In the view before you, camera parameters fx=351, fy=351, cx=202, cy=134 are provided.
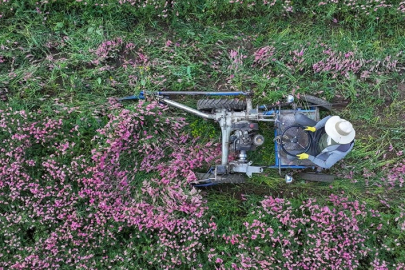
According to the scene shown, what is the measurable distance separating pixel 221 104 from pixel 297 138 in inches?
52.8

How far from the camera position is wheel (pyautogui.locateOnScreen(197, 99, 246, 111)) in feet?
19.1

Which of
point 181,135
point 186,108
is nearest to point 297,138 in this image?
point 186,108

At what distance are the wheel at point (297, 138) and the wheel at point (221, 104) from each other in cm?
87

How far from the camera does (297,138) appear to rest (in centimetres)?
→ 550

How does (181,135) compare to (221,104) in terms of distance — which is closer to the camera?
(221,104)

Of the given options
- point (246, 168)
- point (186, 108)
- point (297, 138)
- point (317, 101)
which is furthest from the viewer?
point (317, 101)

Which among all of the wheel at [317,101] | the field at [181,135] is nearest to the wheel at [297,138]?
the field at [181,135]

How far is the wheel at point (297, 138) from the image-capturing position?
5496mm

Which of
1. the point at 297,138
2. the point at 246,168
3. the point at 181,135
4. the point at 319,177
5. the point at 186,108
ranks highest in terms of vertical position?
the point at 186,108

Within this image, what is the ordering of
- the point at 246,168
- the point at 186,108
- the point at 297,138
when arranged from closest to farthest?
the point at 246,168 < the point at 297,138 < the point at 186,108

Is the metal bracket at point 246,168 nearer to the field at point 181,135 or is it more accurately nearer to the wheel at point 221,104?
the field at point 181,135

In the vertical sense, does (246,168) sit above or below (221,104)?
below

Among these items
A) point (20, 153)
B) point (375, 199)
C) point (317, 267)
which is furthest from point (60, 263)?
point (375, 199)

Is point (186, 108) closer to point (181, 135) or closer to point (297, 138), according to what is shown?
point (181, 135)
